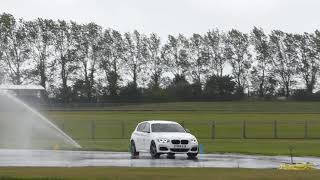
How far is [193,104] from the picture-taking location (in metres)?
121

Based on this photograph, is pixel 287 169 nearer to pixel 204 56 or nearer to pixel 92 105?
pixel 92 105

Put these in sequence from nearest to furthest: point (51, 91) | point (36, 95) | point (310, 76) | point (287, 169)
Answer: point (287, 169) < point (36, 95) < point (51, 91) < point (310, 76)

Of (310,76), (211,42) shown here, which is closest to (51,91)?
(211,42)

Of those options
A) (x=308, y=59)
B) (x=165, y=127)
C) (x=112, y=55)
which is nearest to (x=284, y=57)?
(x=308, y=59)

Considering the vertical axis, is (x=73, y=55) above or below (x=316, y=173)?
above

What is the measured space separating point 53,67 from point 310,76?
156 ft

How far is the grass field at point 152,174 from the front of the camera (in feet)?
70.2

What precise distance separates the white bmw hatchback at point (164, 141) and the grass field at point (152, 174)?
8339 mm

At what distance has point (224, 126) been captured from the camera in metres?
74.0

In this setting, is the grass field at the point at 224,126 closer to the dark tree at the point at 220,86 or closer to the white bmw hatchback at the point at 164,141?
the white bmw hatchback at the point at 164,141

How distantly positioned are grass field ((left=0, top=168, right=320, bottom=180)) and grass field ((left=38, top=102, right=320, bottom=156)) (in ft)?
47.4

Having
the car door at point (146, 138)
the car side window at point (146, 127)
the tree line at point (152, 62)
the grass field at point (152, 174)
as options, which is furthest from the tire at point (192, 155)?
the tree line at point (152, 62)

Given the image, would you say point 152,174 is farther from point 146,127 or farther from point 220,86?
point 220,86

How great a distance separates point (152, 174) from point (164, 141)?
10.7m
